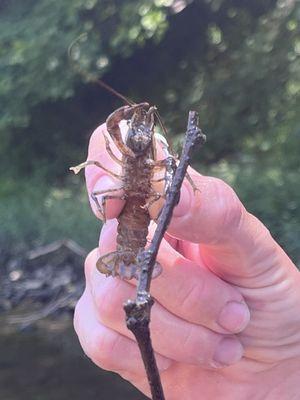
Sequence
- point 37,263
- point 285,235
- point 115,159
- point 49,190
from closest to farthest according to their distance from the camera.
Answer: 1. point 115,159
2. point 285,235
3. point 37,263
4. point 49,190

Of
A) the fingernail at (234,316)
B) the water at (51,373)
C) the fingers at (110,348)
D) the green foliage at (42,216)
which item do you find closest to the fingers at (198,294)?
the fingernail at (234,316)

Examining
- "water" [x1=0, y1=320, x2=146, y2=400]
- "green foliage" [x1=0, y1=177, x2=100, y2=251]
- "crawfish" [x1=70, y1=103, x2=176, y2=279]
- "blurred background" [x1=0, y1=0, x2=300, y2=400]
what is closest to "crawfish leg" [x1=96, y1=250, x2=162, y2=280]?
"crawfish" [x1=70, y1=103, x2=176, y2=279]

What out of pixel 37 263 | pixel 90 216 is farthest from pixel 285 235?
pixel 37 263

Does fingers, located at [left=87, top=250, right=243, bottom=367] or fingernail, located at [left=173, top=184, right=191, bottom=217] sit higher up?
fingernail, located at [left=173, top=184, right=191, bottom=217]

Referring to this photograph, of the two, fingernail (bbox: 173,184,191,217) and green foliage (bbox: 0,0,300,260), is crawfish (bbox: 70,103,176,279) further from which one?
green foliage (bbox: 0,0,300,260)

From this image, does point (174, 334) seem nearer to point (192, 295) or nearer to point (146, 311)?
point (192, 295)

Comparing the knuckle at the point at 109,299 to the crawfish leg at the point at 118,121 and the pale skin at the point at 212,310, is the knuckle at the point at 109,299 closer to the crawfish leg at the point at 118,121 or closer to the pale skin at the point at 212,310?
the pale skin at the point at 212,310

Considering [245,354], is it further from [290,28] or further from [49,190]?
[49,190]
